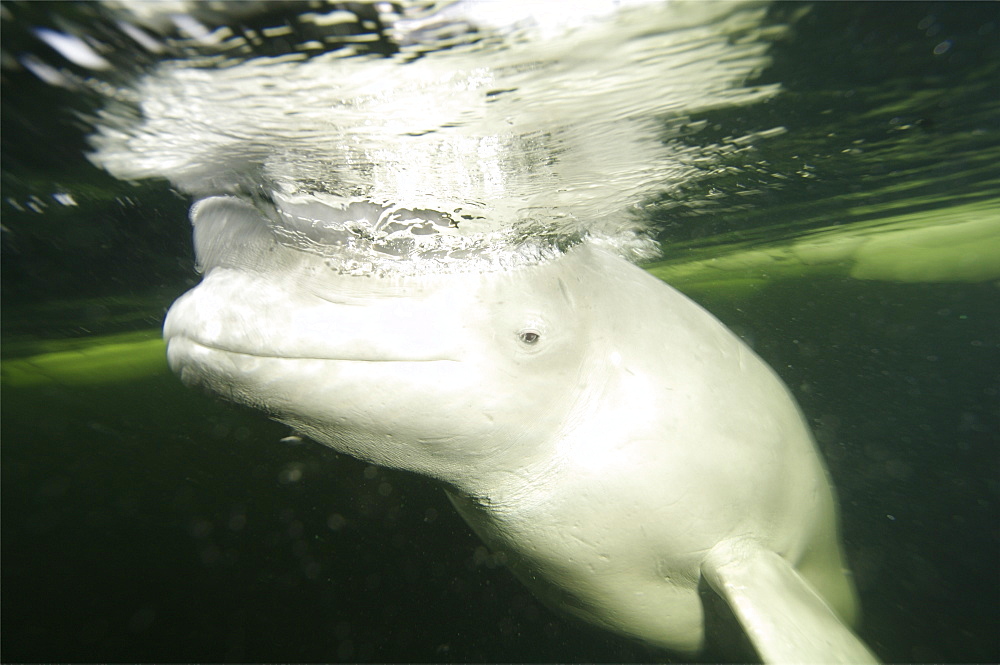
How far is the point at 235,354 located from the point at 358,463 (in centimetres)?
615

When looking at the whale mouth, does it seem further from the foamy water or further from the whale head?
the foamy water

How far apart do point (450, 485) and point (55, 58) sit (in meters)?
3.29

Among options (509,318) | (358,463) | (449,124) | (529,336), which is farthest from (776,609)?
(358,463)

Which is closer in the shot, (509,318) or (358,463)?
(509,318)

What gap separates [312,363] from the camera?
2521mm

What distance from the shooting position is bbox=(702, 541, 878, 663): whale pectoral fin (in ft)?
8.56

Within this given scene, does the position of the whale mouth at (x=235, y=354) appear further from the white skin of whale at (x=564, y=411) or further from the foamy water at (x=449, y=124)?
the foamy water at (x=449, y=124)

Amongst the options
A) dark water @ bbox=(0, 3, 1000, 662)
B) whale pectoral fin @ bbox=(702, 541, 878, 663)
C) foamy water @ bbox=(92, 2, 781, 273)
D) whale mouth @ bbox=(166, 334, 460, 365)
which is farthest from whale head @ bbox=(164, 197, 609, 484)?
whale pectoral fin @ bbox=(702, 541, 878, 663)

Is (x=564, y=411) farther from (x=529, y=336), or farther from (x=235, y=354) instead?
(x=235, y=354)

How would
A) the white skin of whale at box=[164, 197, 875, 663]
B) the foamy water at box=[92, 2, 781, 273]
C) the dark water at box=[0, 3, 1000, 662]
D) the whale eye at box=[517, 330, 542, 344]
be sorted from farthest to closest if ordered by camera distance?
the dark water at box=[0, 3, 1000, 662]
the whale eye at box=[517, 330, 542, 344]
the white skin of whale at box=[164, 197, 875, 663]
the foamy water at box=[92, 2, 781, 273]

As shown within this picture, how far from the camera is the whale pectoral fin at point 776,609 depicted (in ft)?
8.56

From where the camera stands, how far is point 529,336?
9.80 feet

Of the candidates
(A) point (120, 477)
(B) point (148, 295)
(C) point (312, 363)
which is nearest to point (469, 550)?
(C) point (312, 363)

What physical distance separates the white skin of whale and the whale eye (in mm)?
11
